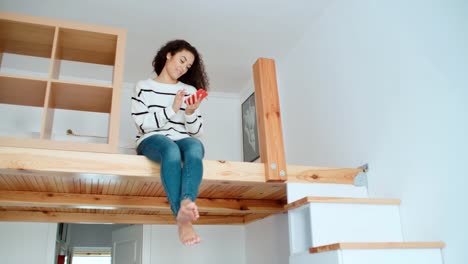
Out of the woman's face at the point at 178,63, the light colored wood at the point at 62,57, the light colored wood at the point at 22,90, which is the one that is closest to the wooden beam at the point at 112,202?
the light colored wood at the point at 62,57

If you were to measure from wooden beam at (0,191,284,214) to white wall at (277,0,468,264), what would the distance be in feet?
1.67

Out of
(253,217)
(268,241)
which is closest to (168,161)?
(268,241)

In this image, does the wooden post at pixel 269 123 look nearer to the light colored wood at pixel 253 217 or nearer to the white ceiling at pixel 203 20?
the white ceiling at pixel 203 20

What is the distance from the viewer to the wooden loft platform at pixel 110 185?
1.78 m

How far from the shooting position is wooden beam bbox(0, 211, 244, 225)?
301 cm

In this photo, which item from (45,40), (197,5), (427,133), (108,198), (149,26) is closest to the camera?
(427,133)

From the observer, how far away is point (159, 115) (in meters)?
1.93

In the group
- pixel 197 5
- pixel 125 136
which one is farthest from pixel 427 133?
pixel 125 136

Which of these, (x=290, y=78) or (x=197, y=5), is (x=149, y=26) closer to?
(x=197, y=5)

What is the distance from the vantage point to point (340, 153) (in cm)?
248

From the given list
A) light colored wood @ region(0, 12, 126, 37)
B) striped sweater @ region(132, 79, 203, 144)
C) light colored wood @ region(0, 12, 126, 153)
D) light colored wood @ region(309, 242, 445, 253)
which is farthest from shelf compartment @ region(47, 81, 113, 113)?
light colored wood @ region(309, 242, 445, 253)

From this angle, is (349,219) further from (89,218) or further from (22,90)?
(89,218)

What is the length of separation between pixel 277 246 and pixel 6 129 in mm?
2381

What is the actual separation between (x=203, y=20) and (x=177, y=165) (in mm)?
1493
